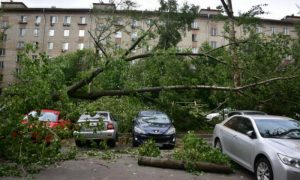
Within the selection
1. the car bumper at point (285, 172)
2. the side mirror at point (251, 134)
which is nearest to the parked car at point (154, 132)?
the side mirror at point (251, 134)

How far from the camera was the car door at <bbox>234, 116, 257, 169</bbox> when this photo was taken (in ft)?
27.1

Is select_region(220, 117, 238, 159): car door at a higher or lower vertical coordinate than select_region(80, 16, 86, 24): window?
lower

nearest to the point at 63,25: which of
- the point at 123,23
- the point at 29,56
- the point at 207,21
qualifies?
the point at 207,21

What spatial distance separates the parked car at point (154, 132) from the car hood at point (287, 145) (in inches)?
269

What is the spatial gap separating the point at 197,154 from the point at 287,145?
268 centimetres

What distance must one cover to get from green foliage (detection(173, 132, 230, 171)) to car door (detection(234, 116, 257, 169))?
459 mm

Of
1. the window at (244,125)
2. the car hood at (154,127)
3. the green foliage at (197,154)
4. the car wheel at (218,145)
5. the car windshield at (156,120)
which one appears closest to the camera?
the window at (244,125)

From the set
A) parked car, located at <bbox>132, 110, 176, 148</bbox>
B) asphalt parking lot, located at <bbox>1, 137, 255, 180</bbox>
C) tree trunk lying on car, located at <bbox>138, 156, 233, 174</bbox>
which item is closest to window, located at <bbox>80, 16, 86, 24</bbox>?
parked car, located at <bbox>132, 110, 176, 148</bbox>

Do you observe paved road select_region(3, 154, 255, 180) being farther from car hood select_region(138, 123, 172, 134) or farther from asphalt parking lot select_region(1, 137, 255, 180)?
car hood select_region(138, 123, 172, 134)

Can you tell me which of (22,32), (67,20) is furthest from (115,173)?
(22,32)

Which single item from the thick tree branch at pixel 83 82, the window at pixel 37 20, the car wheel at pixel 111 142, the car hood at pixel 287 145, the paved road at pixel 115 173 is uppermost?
the window at pixel 37 20

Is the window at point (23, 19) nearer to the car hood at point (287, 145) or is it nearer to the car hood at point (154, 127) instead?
the car hood at point (154, 127)

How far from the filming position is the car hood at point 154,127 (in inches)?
567

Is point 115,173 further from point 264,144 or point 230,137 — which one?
point 264,144
